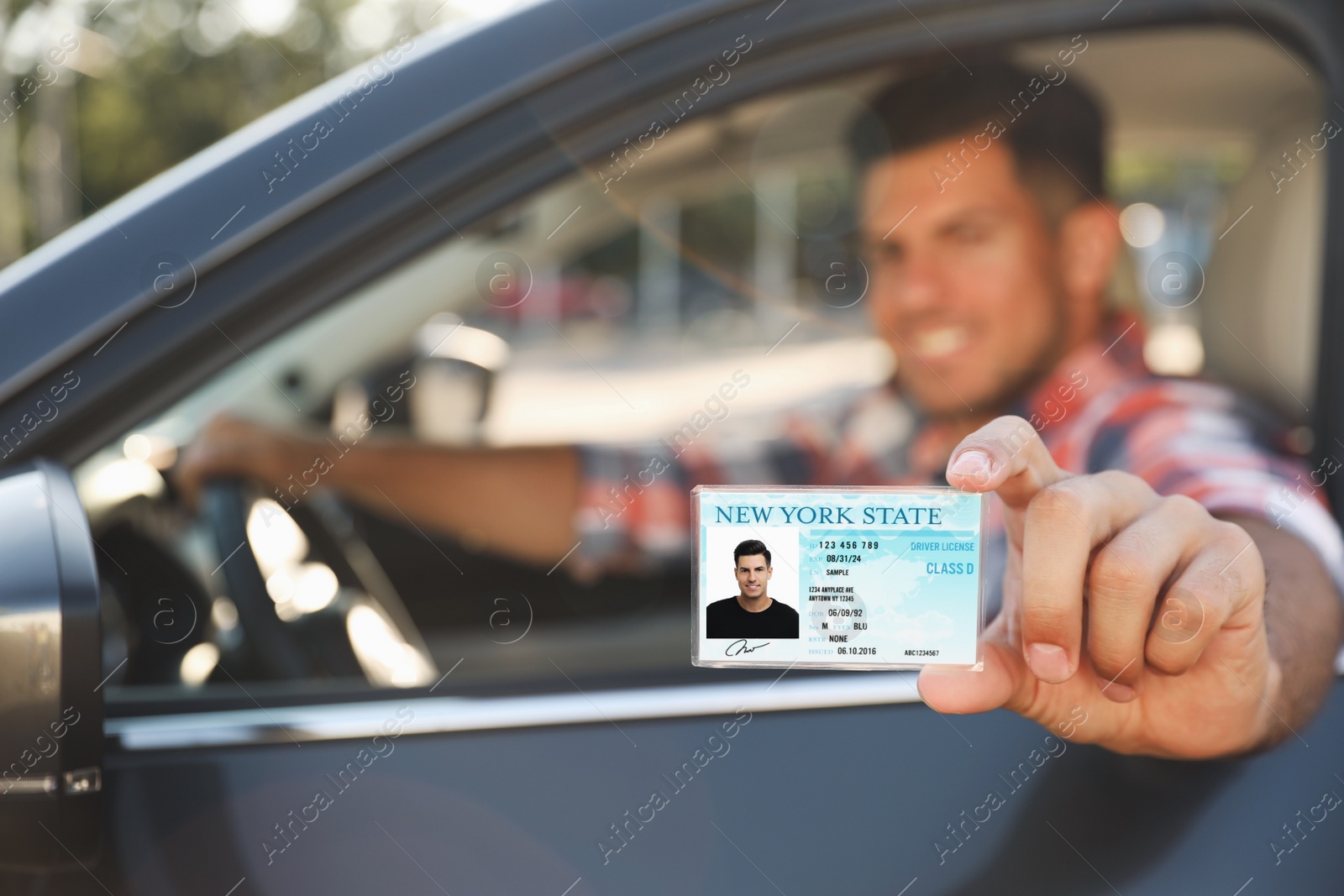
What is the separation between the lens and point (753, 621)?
71cm

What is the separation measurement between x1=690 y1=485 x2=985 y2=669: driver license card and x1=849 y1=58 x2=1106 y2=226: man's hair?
1163 millimetres

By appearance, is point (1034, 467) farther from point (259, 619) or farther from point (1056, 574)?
point (259, 619)

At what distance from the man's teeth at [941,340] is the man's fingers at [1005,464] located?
113 cm

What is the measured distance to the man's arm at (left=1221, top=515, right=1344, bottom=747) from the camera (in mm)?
954

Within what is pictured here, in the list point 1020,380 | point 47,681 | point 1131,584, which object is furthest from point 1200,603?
point 1020,380

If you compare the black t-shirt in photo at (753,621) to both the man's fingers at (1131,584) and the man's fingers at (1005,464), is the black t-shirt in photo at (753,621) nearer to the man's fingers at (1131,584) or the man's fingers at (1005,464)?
the man's fingers at (1005,464)

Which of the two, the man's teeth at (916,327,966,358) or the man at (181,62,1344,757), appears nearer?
the man at (181,62,1344,757)

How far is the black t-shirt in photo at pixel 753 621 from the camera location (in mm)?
712

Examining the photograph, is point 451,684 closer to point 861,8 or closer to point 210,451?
point 861,8

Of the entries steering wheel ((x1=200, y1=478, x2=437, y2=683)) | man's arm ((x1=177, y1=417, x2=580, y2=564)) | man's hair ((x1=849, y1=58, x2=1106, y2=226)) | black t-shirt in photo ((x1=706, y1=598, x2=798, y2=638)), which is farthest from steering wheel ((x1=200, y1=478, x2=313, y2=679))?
man's hair ((x1=849, y1=58, x2=1106, y2=226))

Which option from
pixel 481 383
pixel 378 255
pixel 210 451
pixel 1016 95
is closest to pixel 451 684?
pixel 378 255

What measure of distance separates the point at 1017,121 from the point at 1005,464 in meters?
1.37

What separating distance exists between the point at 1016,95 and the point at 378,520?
1.60 metres

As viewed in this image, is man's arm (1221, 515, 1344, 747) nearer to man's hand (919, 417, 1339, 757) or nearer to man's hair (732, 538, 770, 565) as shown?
man's hand (919, 417, 1339, 757)
